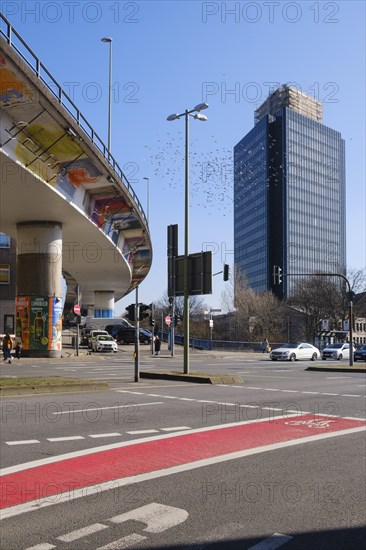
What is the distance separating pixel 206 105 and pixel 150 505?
63.7ft

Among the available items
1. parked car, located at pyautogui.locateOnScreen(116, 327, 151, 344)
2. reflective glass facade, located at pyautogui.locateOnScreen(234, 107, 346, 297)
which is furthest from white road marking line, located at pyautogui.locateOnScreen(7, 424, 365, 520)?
parked car, located at pyautogui.locateOnScreen(116, 327, 151, 344)

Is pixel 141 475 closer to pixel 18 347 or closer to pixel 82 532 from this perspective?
pixel 82 532

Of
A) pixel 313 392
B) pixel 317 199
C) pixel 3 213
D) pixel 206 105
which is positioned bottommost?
pixel 313 392

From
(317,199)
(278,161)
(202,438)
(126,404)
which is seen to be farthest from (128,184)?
(317,199)

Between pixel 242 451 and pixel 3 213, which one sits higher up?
pixel 3 213

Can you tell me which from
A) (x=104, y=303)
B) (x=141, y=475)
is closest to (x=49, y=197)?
(x=141, y=475)

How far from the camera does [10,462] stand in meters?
7.72

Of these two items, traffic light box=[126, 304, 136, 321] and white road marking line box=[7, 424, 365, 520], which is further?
traffic light box=[126, 304, 136, 321]

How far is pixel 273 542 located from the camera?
16.1 ft

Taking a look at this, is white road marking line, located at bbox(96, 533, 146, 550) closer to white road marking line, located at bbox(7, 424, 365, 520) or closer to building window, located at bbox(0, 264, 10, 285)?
white road marking line, located at bbox(7, 424, 365, 520)

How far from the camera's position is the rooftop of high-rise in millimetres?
67250

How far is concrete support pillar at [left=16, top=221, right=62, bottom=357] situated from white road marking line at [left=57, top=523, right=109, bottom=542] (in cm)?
3137

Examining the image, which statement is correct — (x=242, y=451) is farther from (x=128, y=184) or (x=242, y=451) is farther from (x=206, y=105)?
(x=128, y=184)

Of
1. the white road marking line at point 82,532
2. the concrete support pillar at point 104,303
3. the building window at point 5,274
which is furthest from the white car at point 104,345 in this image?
the white road marking line at point 82,532
